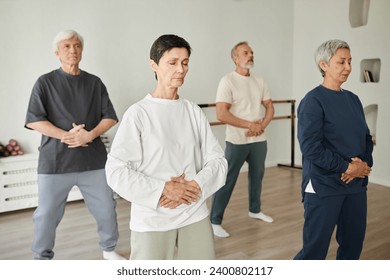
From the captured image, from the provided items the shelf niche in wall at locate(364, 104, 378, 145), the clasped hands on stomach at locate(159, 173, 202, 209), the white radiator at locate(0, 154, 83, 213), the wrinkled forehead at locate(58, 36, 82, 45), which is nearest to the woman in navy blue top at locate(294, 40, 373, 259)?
the clasped hands on stomach at locate(159, 173, 202, 209)

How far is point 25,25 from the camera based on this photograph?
3.17 m

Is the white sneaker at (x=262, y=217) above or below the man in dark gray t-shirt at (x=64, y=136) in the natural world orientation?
below

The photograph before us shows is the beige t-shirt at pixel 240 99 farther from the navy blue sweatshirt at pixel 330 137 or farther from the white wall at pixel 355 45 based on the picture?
the white wall at pixel 355 45

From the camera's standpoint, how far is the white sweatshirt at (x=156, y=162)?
1149 millimetres

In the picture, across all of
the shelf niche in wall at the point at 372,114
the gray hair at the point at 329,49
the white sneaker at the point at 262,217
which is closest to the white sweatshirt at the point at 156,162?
the gray hair at the point at 329,49

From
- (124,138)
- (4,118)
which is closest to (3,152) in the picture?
(4,118)

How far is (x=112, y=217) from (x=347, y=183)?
1.27 metres

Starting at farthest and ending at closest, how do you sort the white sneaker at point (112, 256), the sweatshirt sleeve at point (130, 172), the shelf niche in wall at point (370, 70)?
1. the shelf niche in wall at point (370, 70)
2. the white sneaker at point (112, 256)
3. the sweatshirt sleeve at point (130, 172)

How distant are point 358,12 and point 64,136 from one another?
356 centimetres

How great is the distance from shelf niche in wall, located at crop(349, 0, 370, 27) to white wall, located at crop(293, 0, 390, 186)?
6cm

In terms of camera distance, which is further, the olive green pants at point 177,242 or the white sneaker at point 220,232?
the white sneaker at point 220,232

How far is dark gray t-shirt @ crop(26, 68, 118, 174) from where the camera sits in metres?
1.96

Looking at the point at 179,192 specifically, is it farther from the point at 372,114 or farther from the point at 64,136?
the point at 372,114
